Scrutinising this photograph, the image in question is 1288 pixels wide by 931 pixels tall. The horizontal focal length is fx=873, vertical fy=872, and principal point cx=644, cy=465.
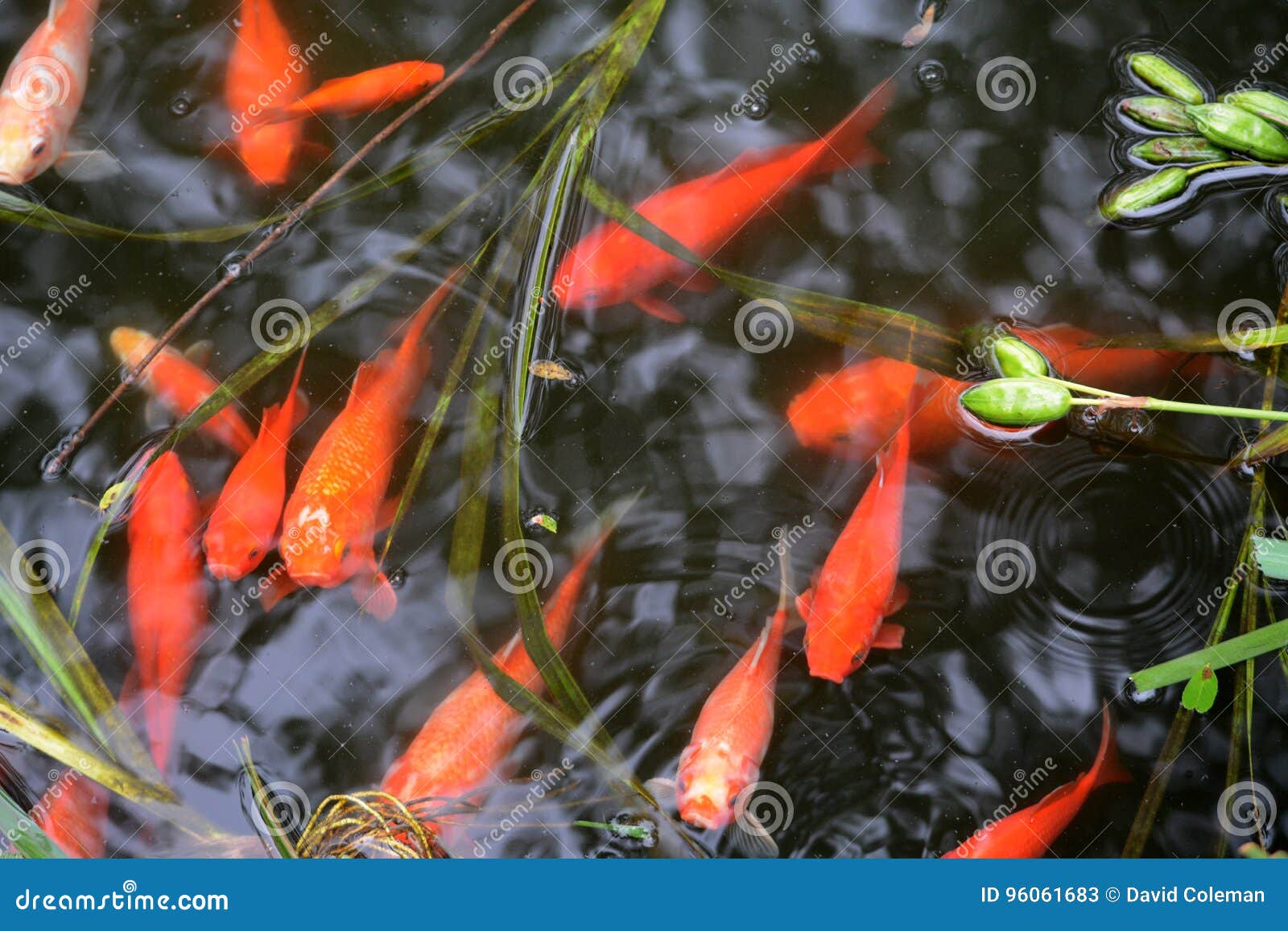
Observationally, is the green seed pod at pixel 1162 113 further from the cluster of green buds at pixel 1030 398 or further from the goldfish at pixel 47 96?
the goldfish at pixel 47 96

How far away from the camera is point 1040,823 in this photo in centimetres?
316

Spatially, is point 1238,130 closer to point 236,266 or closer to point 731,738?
point 731,738

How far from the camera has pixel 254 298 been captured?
11.5 ft

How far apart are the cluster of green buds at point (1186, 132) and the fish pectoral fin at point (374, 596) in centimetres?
315

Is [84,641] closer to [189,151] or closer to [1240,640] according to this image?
[189,151]

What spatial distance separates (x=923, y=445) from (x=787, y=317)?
0.72m

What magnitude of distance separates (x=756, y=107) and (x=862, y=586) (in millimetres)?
1970

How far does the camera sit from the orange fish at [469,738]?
10.4 feet

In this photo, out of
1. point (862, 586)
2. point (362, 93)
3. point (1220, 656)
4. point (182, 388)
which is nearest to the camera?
point (1220, 656)

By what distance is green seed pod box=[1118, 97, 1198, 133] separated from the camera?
10.9ft

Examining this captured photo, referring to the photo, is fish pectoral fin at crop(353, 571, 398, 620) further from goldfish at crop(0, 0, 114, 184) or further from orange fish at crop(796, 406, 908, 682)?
goldfish at crop(0, 0, 114, 184)

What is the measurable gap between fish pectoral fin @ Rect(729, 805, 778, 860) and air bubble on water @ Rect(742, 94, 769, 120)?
8.87 feet

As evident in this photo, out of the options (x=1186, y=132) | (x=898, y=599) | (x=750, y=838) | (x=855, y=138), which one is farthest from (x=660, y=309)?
(x=1186, y=132)

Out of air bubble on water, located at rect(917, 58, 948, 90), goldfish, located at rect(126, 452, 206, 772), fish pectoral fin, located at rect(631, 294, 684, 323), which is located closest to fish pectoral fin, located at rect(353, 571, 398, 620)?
goldfish, located at rect(126, 452, 206, 772)
